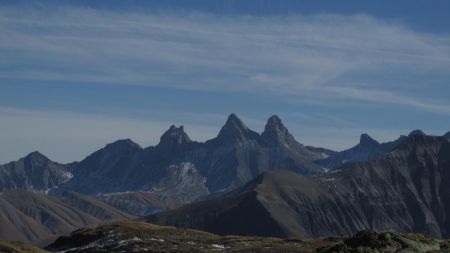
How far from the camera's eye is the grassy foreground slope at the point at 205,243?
158 ft

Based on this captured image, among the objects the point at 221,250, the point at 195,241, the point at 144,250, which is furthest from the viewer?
the point at 195,241

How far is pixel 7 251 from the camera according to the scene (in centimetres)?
9881

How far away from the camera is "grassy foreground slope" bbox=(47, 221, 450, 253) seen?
48.2 m

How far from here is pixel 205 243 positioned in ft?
412

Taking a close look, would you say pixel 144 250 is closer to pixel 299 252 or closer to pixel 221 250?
→ pixel 221 250

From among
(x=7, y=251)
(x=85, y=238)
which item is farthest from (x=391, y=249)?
(x=85, y=238)

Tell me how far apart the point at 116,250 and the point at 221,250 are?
54.7 feet

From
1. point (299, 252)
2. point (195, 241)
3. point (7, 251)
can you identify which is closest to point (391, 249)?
point (299, 252)

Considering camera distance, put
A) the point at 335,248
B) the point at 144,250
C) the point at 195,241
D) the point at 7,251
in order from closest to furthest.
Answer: the point at 335,248, the point at 7,251, the point at 144,250, the point at 195,241

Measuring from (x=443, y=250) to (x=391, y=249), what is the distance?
3.61 m

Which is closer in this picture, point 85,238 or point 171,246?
point 171,246

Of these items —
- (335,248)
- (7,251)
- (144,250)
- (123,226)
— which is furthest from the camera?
(123,226)

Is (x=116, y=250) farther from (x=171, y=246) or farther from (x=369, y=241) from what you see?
(x=369, y=241)

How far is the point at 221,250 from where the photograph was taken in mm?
113125
